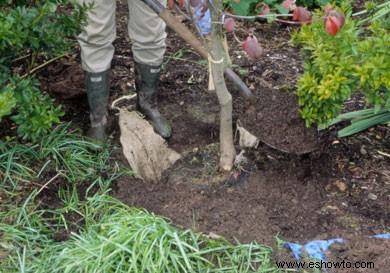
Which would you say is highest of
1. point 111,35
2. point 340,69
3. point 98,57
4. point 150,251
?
point 340,69

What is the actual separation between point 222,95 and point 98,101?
97cm

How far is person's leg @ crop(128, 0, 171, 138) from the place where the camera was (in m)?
4.10

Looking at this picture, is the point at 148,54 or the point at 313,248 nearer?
the point at 313,248

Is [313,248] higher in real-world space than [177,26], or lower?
lower

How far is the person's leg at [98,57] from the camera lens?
3.93m

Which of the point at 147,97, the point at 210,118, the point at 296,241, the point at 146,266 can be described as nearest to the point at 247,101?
the point at 210,118

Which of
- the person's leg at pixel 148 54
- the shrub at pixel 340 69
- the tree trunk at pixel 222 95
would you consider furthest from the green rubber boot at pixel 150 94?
the shrub at pixel 340 69

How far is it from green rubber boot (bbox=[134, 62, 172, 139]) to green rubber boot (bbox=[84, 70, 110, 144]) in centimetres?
25

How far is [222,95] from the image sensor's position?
3586 mm

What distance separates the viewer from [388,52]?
3330 mm

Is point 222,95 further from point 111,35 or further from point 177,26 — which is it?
point 111,35

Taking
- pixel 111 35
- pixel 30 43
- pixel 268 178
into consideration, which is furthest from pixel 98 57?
pixel 268 178

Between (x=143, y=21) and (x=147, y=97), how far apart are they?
0.52m

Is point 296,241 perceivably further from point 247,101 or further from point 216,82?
point 247,101
